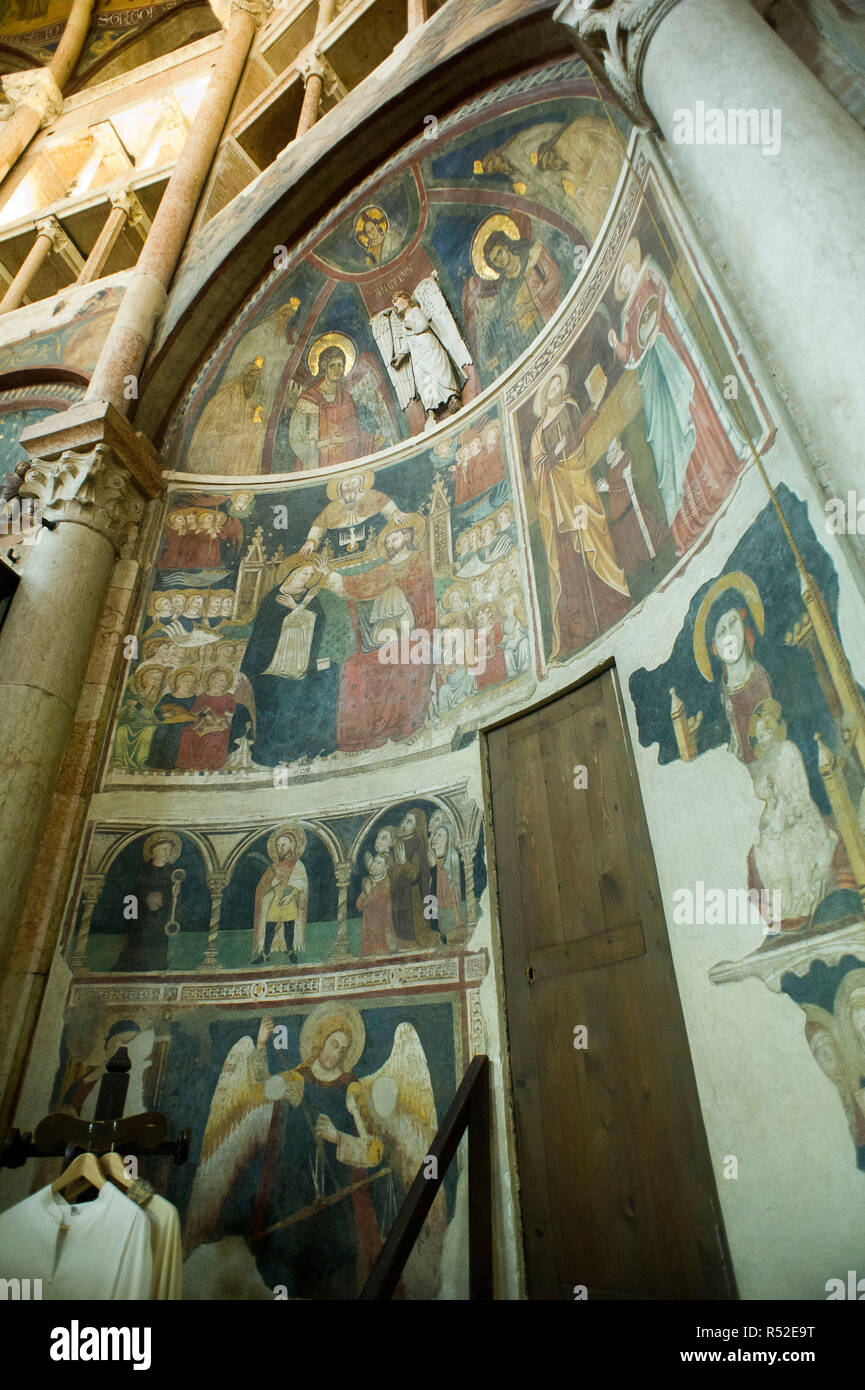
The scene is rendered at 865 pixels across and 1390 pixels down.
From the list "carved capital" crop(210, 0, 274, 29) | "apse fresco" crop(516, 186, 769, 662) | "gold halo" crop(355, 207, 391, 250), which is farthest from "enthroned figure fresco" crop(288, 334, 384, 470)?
"carved capital" crop(210, 0, 274, 29)

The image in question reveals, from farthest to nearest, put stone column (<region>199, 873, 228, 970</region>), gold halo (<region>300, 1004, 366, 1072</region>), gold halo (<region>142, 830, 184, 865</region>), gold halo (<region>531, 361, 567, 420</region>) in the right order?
gold halo (<region>531, 361, 567, 420</region>)
gold halo (<region>142, 830, 184, 865</region>)
stone column (<region>199, 873, 228, 970</region>)
gold halo (<region>300, 1004, 366, 1072</region>)

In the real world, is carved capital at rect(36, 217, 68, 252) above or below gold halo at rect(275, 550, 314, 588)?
above

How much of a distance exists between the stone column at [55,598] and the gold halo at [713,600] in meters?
4.62

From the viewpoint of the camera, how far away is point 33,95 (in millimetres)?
14117

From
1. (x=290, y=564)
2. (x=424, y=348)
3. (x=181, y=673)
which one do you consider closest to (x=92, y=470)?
(x=290, y=564)

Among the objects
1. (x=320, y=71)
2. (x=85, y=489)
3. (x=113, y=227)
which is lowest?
(x=85, y=489)

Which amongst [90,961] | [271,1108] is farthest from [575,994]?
[90,961]

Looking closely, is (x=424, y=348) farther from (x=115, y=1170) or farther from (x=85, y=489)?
(x=115, y=1170)

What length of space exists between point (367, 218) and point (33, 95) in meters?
10.8

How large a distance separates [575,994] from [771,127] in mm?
4010

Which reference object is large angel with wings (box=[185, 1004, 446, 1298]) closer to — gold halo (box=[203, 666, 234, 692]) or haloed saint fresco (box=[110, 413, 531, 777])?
haloed saint fresco (box=[110, 413, 531, 777])

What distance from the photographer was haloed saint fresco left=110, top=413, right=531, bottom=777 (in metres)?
5.75

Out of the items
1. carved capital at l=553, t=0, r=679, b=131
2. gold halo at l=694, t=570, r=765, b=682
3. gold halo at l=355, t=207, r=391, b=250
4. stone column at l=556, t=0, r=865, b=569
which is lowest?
gold halo at l=694, t=570, r=765, b=682

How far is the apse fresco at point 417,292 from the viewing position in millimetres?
6352
